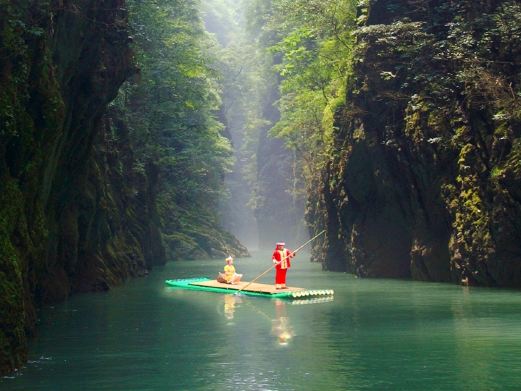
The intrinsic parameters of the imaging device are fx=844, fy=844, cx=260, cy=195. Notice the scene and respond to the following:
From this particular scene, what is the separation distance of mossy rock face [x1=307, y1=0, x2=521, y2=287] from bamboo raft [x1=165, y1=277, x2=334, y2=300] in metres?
6.75

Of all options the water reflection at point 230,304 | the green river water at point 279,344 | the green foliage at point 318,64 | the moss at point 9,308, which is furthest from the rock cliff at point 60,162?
the green foliage at point 318,64

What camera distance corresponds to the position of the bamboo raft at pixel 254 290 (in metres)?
28.0

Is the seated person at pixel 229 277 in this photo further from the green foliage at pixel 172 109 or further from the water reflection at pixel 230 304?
the green foliage at pixel 172 109

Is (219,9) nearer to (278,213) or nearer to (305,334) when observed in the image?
(278,213)

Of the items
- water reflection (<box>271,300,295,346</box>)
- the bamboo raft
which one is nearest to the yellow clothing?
the bamboo raft

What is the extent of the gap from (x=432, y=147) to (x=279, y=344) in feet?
63.5

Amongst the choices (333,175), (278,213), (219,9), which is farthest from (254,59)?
(333,175)

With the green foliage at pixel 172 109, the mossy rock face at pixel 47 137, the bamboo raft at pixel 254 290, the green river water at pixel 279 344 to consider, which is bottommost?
the green river water at pixel 279 344

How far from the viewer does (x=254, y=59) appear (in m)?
99.5

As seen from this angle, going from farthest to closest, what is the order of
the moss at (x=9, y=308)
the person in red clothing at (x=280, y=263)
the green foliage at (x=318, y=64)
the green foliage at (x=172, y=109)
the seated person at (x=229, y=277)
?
the green foliage at (x=172, y=109) → the green foliage at (x=318, y=64) → the seated person at (x=229, y=277) → the person in red clothing at (x=280, y=263) → the moss at (x=9, y=308)

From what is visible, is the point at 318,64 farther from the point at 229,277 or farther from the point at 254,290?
the point at 254,290

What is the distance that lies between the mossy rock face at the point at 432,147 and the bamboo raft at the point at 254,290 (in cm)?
675

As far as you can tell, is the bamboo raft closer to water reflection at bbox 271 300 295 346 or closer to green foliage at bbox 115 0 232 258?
water reflection at bbox 271 300 295 346

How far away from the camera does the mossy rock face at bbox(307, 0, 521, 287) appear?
101 ft
